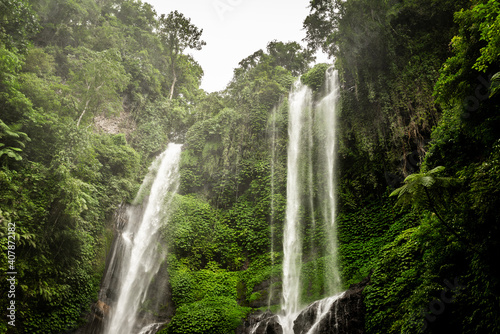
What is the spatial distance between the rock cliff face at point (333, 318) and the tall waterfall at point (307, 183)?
875 millimetres

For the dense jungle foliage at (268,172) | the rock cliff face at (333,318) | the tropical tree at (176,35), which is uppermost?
the tropical tree at (176,35)

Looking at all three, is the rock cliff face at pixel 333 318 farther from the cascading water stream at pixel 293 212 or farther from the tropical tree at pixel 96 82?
the tropical tree at pixel 96 82

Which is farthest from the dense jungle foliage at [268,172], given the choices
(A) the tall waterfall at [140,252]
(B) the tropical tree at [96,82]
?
(A) the tall waterfall at [140,252]

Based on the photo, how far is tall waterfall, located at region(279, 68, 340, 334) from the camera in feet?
34.9

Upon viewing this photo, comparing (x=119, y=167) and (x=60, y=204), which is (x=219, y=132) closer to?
(x=119, y=167)

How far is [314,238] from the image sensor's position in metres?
12.0

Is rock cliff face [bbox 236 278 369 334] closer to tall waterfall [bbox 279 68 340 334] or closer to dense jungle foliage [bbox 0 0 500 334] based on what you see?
dense jungle foliage [bbox 0 0 500 334]

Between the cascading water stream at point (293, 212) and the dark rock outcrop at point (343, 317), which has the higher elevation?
the cascading water stream at point (293, 212)

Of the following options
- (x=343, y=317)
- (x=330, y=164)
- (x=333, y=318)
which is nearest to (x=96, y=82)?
(x=330, y=164)

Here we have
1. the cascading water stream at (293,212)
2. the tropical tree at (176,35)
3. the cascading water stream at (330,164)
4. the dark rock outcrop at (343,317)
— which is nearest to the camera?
the dark rock outcrop at (343,317)

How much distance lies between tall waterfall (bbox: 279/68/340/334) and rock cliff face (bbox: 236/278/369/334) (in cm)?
87

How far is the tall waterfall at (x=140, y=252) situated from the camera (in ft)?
35.1

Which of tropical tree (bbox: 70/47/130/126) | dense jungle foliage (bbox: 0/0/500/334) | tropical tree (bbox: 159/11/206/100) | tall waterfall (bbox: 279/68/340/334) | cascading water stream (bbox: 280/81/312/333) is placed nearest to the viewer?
dense jungle foliage (bbox: 0/0/500/334)

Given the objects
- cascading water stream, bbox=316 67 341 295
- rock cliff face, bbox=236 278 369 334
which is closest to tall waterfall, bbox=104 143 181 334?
rock cliff face, bbox=236 278 369 334
